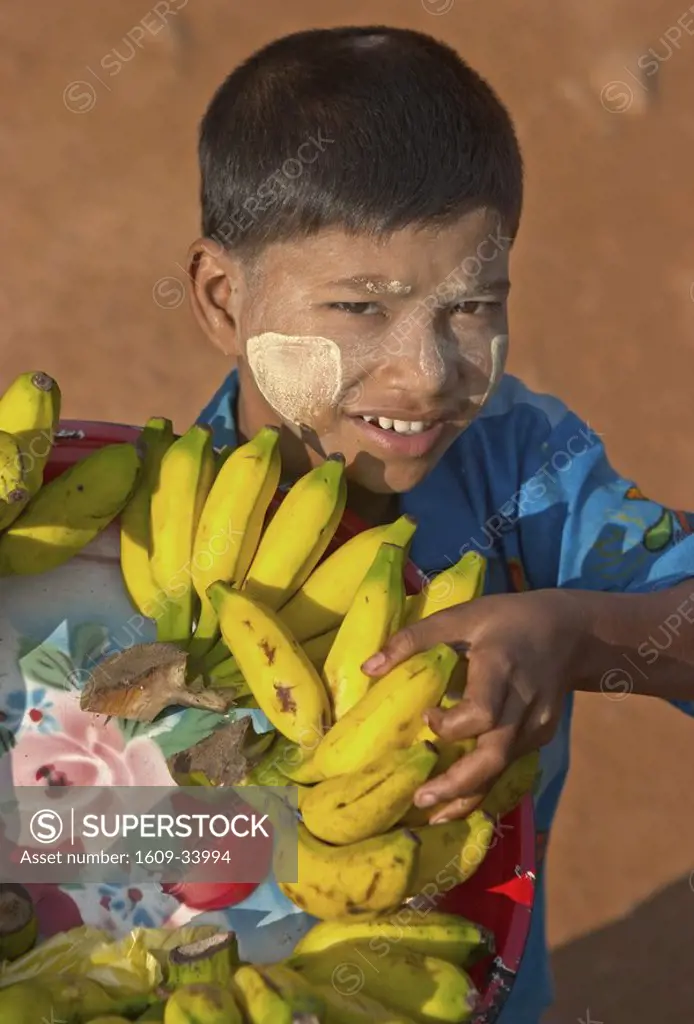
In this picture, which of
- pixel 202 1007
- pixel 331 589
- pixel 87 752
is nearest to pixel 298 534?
pixel 331 589

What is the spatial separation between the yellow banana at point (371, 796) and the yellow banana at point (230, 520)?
34 centimetres

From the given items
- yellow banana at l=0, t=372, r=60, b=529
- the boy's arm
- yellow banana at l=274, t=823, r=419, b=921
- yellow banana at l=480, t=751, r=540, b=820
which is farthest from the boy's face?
yellow banana at l=274, t=823, r=419, b=921

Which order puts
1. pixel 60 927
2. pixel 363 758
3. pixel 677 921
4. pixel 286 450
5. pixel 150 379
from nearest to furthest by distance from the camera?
pixel 363 758 → pixel 60 927 → pixel 286 450 → pixel 677 921 → pixel 150 379

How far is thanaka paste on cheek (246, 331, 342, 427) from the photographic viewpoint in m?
2.15

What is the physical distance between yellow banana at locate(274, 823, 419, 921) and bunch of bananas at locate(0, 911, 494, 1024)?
0.05 meters

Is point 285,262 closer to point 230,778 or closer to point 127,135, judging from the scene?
point 230,778

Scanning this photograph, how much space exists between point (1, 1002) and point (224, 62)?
504 cm

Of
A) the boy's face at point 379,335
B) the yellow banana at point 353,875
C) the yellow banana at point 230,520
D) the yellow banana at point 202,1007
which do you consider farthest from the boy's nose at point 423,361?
the yellow banana at point 202,1007

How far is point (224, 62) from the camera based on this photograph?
5.97 m

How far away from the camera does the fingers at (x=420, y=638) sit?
1771 mm

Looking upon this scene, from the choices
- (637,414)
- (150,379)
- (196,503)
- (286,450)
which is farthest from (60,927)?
(637,414)

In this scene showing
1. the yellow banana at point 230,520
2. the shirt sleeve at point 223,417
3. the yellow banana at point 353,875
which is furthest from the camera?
the shirt sleeve at point 223,417

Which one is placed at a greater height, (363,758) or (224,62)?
(224,62)

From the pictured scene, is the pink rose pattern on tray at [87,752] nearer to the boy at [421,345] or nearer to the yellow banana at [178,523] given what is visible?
the yellow banana at [178,523]
